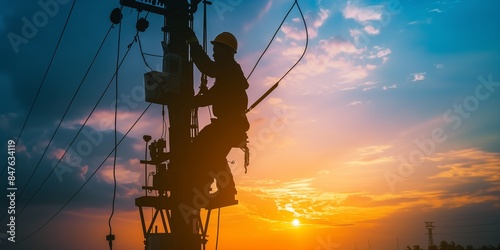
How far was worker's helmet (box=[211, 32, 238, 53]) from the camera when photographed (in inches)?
246

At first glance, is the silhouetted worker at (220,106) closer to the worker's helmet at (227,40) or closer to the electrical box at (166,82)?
the worker's helmet at (227,40)

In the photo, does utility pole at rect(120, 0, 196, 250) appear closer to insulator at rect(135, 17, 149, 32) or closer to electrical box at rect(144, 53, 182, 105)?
electrical box at rect(144, 53, 182, 105)

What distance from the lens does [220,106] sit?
6066 millimetres

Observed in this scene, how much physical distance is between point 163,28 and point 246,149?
11.2 ft

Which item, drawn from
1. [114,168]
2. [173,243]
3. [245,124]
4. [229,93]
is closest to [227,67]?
[229,93]

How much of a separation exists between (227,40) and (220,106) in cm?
104

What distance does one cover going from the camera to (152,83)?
7957mm

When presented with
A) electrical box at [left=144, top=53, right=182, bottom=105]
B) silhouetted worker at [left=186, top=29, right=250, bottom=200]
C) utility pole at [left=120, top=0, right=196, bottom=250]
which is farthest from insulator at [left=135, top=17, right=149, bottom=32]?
silhouetted worker at [left=186, top=29, right=250, bottom=200]

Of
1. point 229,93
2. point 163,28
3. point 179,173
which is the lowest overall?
point 179,173

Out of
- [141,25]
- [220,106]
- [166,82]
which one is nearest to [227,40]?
[220,106]

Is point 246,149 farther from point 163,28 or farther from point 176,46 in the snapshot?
point 163,28

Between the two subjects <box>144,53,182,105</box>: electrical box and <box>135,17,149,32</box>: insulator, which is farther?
<box>135,17,149,32</box>: insulator

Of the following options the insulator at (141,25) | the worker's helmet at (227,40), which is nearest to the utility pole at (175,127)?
the worker's helmet at (227,40)

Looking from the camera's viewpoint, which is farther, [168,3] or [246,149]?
[168,3]
